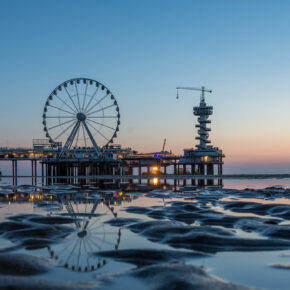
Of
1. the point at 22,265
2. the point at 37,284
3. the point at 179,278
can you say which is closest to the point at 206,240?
the point at 179,278

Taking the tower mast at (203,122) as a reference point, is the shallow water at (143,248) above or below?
below

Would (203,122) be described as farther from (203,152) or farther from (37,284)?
(37,284)

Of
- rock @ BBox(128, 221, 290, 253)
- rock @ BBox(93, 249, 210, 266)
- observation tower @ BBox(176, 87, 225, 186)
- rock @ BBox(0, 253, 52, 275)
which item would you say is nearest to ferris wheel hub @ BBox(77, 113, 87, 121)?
observation tower @ BBox(176, 87, 225, 186)

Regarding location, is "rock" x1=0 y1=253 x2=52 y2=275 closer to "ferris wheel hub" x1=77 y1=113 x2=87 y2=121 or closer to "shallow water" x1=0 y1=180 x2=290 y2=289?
"shallow water" x1=0 y1=180 x2=290 y2=289

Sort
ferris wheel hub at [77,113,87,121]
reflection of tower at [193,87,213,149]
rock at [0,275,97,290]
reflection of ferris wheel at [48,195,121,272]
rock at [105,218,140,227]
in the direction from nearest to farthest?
rock at [0,275,97,290] → reflection of ferris wheel at [48,195,121,272] → rock at [105,218,140,227] → ferris wheel hub at [77,113,87,121] → reflection of tower at [193,87,213,149]

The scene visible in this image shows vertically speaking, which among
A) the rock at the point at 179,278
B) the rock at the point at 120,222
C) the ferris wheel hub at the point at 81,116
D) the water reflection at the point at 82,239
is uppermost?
the ferris wheel hub at the point at 81,116

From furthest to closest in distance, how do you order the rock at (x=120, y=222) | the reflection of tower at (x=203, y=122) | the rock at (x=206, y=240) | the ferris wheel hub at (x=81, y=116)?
the reflection of tower at (x=203, y=122) < the ferris wheel hub at (x=81, y=116) < the rock at (x=120, y=222) < the rock at (x=206, y=240)

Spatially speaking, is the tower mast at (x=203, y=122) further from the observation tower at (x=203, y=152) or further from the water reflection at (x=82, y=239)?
the water reflection at (x=82, y=239)

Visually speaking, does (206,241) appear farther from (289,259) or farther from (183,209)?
(183,209)

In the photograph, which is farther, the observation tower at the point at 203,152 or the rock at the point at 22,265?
the observation tower at the point at 203,152

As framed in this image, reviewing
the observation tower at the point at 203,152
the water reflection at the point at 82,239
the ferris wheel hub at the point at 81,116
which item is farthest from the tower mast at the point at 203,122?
the water reflection at the point at 82,239

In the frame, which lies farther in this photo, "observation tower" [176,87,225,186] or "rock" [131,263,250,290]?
"observation tower" [176,87,225,186]

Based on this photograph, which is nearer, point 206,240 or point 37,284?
point 37,284

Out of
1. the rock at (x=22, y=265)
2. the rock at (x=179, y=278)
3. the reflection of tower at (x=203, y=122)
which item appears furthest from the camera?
the reflection of tower at (x=203, y=122)
